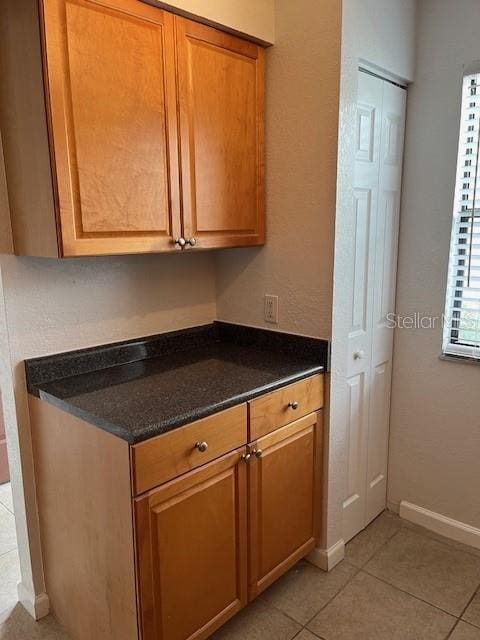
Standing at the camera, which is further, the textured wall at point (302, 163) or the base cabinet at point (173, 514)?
the textured wall at point (302, 163)

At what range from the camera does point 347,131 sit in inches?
72.5

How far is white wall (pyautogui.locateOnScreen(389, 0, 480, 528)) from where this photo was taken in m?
2.11

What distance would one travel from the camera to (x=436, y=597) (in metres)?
1.95

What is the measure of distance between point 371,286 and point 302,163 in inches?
24.9

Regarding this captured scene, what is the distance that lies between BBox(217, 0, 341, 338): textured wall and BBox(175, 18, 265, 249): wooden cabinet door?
0.07 metres

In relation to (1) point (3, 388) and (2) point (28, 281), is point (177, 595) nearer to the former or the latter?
(1) point (3, 388)

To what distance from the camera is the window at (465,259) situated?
208 centimetres

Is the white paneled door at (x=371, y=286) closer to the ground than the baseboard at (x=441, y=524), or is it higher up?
higher up

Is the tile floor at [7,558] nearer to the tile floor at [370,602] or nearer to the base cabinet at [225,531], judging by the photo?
the tile floor at [370,602]

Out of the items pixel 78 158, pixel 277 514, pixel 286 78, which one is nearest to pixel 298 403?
pixel 277 514

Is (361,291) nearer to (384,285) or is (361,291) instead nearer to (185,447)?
(384,285)

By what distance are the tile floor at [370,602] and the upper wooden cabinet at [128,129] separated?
142cm

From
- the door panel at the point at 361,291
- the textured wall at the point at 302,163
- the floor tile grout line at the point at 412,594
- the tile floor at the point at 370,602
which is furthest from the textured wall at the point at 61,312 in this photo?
the floor tile grout line at the point at 412,594

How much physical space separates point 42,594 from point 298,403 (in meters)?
1.23
